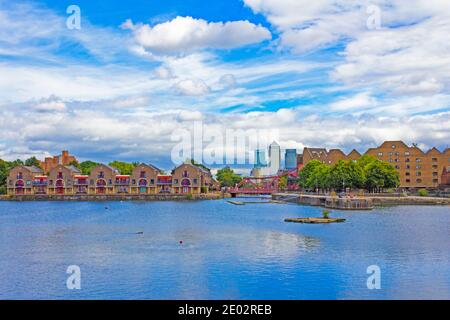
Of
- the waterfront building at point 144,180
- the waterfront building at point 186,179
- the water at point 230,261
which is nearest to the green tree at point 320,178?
the waterfront building at point 186,179

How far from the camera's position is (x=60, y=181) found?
17612cm

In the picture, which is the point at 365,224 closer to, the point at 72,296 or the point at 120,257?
the point at 120,257

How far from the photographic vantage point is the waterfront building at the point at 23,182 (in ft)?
584

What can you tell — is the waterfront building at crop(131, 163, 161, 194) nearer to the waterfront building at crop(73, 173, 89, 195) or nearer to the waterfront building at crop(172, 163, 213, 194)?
the waterfront building at crop(172, 163, 213, 194)

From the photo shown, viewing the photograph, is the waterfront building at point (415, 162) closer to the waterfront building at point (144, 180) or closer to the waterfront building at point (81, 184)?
the waterfront building at point (144, 180)

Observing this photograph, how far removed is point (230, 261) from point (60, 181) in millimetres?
143361

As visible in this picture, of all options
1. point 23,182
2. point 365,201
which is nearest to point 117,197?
point 23,182

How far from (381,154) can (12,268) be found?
443ft

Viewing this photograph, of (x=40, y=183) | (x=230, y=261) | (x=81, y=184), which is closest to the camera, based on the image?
(x=230, y=261)

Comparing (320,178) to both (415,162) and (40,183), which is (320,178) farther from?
(40,183)

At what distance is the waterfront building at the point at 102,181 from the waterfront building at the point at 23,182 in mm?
17201

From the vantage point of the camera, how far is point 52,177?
176 m
